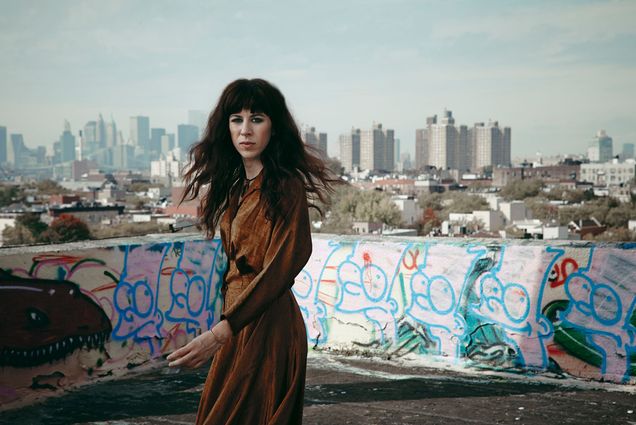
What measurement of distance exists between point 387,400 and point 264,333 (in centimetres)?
342

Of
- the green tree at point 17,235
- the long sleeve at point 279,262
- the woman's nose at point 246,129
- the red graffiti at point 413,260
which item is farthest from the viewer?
the green tree at point 17,235

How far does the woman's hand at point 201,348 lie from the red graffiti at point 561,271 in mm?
4528

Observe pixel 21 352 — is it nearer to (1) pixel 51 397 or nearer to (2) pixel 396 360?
(1) pixel 51 397

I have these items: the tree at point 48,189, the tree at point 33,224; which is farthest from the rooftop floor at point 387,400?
the tree at point 48,189

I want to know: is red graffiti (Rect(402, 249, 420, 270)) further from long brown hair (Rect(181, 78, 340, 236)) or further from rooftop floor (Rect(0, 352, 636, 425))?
long brown hair (Rect(181, 78, 340, 236))

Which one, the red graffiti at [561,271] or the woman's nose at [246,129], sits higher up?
the woman's nose at [246,129]

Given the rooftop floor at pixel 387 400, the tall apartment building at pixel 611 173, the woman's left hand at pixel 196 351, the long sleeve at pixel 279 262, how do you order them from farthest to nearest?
the tall apartment building at pixel 611 173 → the rooftop floor at pixel 387 400 → the long sleeve at pixel 279 262 → the woman's left hand at pixel 196 351

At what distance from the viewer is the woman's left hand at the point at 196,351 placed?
2.42m

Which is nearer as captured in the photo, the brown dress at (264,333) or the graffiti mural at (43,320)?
the brown dress at (264,333)

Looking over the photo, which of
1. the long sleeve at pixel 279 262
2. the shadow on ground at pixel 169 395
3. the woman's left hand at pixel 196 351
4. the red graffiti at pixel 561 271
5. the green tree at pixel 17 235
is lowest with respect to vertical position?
the green tree at pixel 17 235

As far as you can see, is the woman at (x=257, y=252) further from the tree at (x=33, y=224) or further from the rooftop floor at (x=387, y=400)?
the tree at (x=33, y=224)

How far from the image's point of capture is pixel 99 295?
6.52m

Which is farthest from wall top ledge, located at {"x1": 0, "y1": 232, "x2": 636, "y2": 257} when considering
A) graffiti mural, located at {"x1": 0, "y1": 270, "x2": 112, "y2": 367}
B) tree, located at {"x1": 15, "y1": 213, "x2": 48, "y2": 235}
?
tree, located at {"x1": 15, "y1": 213, "x2": 48, "y2": 235}

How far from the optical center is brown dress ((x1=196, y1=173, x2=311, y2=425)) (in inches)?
104
